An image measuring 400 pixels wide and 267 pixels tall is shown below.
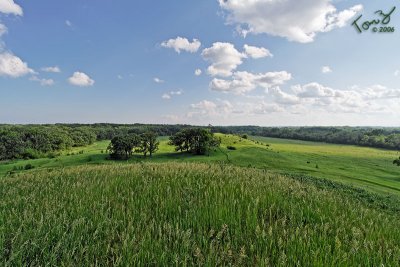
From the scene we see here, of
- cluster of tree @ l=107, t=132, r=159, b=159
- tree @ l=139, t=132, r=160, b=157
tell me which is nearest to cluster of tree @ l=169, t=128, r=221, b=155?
tree @ l=139, t=132, r=160, b=157

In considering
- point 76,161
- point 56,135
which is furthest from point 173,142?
point 56,135

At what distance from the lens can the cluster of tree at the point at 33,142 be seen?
501ft

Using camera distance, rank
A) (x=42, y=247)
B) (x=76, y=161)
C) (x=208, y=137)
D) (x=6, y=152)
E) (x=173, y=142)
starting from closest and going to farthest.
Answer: (x=42, y=247) < (x=76, y=161) < (x=208, y=137) < (x=173, y=142) < (x=6, y=152)

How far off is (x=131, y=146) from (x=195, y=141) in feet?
76.5

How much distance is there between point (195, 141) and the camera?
97.7 metres

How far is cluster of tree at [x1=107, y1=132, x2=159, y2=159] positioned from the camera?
9388 cm

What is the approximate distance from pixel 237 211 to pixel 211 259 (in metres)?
2.03

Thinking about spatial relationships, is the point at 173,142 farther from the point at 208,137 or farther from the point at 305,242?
the point at 305,242

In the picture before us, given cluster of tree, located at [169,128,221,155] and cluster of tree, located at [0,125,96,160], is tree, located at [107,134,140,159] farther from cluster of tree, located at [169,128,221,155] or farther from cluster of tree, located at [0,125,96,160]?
cluster of tree, located at [0,125,96,160]

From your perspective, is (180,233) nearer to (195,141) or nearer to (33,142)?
(195,141)

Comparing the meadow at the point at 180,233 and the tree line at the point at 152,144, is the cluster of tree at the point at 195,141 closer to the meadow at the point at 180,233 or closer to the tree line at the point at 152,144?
the tree line at the point at 152,144

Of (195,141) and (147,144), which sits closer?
(195,141)

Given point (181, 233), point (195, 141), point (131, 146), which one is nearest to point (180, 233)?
point (181, 233)

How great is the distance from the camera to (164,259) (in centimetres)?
354
